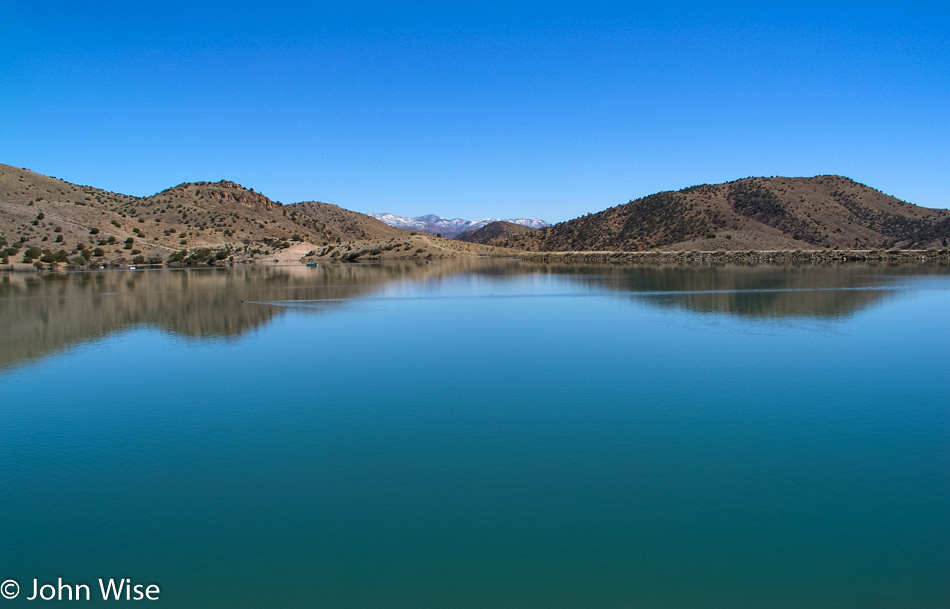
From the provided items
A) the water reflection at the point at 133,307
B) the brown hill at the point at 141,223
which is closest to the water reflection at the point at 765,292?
the water reflection at the point at 133,307

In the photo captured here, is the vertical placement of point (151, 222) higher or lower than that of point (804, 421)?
higher

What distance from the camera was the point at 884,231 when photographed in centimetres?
8469

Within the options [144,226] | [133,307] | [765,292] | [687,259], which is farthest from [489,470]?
[144,226]

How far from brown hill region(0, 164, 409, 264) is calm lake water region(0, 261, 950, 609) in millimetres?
57063

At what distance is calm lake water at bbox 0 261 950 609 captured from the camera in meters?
5.91

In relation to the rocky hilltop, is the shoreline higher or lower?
lower

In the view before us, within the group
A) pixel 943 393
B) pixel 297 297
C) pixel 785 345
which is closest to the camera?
pixel 943 393

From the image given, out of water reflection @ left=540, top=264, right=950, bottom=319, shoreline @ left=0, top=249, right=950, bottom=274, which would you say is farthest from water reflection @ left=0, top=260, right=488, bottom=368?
shoreline @ left=0, top=249, right=950, bottom=274

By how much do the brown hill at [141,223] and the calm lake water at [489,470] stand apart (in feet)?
187

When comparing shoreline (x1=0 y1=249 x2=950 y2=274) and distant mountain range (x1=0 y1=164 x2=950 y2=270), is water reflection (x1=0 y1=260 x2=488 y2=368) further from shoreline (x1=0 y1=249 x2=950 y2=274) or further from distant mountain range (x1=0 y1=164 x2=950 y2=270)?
distant mountain range (x1=0 y1=164 x2=950 y2=270)

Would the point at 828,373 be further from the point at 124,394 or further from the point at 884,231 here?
the point at 884,231

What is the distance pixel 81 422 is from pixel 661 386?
31.9 feet

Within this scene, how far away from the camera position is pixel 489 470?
→ 832 centimetres

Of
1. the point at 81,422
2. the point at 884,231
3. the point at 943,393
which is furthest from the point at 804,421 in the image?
the point at 884,231
